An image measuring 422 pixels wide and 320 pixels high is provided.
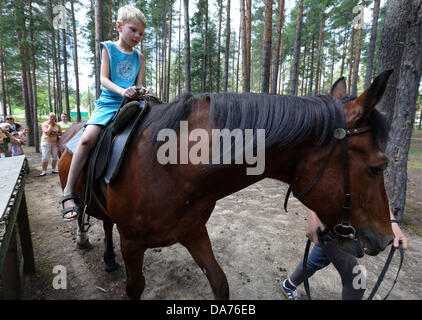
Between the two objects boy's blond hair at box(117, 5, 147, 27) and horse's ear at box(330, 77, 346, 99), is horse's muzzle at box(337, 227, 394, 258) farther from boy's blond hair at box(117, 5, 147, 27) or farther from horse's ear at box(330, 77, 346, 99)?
boy's blond hair at box(117, 5, 147, 27)

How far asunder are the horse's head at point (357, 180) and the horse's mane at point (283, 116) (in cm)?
5

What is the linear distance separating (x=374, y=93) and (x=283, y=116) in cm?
48

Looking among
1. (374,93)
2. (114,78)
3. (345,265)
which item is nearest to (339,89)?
(374,93)

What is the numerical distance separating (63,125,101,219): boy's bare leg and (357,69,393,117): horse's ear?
2.17m

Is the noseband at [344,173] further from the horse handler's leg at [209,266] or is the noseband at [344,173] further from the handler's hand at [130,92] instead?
the handler's hand at [130,92]

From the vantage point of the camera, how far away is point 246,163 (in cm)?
144

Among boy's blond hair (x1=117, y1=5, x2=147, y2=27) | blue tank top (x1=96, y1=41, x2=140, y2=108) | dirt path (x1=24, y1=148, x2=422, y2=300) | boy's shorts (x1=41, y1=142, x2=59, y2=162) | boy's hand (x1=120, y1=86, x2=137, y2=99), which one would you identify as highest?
boy's blond hair (x1=117, y1=5, x2=147, y2=27)

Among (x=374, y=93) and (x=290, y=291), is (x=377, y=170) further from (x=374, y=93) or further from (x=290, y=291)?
(x=290, y=291)


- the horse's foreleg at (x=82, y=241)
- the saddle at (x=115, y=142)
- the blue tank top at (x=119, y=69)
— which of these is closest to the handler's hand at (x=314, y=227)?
the saddle at (x=115, y=142)

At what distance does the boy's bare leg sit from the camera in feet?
6.73

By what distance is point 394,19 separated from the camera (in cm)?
486

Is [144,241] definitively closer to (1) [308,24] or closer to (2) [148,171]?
(2) [148,171]

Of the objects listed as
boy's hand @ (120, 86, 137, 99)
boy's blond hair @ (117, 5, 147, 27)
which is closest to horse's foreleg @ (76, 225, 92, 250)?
boy's hand @ (120, 86, 137, 99)

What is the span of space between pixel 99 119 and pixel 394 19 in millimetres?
6526
